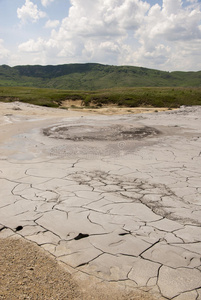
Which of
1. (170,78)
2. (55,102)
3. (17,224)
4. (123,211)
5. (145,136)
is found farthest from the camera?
(170,78)

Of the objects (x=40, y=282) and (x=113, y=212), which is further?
(x=113, y=212)

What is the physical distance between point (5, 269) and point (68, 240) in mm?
842

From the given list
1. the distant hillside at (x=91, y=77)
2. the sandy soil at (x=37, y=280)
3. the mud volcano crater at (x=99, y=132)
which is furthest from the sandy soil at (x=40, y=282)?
the distant hillside at (x=91, y=77)

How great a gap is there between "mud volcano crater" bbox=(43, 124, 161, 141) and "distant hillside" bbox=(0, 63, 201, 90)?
96.5 meters

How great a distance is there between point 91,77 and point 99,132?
5360 inches

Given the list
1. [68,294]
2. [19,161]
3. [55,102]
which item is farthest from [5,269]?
[55,102]

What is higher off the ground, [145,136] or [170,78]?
[170,78]

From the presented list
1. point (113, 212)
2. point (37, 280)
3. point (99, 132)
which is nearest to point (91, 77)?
point (99, 132)

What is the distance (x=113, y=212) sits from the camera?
4.28 metres

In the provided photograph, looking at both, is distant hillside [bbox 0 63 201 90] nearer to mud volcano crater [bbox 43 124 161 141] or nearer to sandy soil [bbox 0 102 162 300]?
mud volcano crater [bbox 43 124 161 141]

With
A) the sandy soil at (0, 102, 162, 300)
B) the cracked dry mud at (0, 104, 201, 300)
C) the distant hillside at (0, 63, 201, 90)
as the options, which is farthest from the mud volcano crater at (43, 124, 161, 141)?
the distant hillside at (0, 63, 201, 90)

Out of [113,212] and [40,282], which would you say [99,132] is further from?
[40,282]

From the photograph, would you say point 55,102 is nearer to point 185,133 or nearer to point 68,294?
point 185,133

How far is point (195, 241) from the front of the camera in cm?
351
